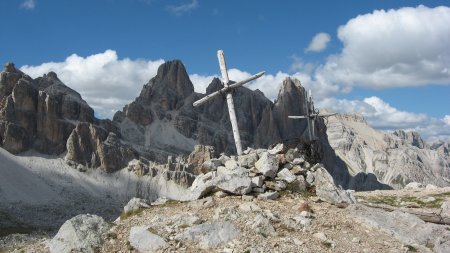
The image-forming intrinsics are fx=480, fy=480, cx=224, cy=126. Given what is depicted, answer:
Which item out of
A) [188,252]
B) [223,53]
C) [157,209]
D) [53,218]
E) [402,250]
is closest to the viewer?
[188,252]

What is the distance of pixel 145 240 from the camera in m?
23.1

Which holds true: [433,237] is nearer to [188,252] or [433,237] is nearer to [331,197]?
[331,197]

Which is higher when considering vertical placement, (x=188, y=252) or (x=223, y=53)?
(x=223, y=53)

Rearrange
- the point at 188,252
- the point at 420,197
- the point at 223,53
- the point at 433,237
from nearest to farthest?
the point at 188,252
the point at 433,237
the point at 223,53
the point at 420,197

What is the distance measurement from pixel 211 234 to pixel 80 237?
21.4 feet

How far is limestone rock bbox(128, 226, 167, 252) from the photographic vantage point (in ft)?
74.3

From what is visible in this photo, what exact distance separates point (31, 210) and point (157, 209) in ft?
583

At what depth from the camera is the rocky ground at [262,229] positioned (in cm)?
2292

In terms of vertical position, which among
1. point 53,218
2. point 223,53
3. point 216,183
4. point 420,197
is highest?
point 223,53

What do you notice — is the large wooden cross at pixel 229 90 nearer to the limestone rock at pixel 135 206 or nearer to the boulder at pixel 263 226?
the limestone rock at pixel 135 206


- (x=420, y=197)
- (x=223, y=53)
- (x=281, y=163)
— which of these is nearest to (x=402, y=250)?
(x=281, y=163)

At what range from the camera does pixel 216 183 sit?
94.5 feet

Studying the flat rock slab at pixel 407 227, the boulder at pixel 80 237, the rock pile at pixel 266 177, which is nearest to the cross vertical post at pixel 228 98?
the rock pile at pixel 266 177

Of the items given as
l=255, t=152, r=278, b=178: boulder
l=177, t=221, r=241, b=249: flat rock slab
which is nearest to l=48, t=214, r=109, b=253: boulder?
l=177, t=221, r=241, b=249: flat rock slab
